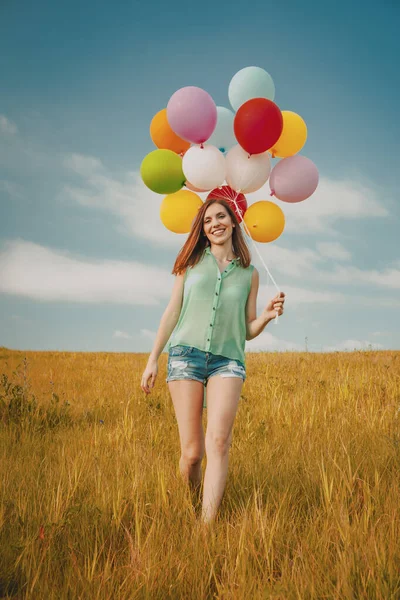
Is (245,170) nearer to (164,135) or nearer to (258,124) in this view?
(258,124)

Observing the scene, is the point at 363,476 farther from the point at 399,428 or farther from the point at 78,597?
the point at 78,597

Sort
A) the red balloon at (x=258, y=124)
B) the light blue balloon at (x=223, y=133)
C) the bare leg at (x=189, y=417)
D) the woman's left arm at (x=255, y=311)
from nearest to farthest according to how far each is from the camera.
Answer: the bare leg at (x=189, y=417)
the woman's left arm at (x=255, y=311)
the red balloon at (x=258, y=124)
the light blue balloon at (x=223, y=133)

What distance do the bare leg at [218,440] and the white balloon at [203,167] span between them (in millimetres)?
2209

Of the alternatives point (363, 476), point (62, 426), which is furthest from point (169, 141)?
point (363, 476)

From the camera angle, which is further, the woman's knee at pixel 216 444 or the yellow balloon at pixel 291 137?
the yellow balloon at pixel 291 137

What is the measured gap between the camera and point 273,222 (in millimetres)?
4449

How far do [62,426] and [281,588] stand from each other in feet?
12.8

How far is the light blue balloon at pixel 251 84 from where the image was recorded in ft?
15.7

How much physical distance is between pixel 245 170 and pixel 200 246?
4.74 feet

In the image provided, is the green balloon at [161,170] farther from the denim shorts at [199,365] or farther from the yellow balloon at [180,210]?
the denim shorts at [199,365]

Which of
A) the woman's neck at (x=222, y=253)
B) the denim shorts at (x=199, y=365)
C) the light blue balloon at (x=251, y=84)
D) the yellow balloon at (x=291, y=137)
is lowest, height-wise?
the denim shorts at (x=199, y=365)

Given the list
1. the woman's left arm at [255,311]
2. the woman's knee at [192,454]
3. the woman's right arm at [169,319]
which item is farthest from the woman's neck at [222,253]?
the woman's knee at [192,454]

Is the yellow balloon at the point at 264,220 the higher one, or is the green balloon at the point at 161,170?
the green balloon at the point at 161,170

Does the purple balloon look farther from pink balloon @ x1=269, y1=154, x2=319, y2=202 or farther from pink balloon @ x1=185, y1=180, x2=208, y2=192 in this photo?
pink balloon @ x1=269, y1=154, x2=319, y2=202
